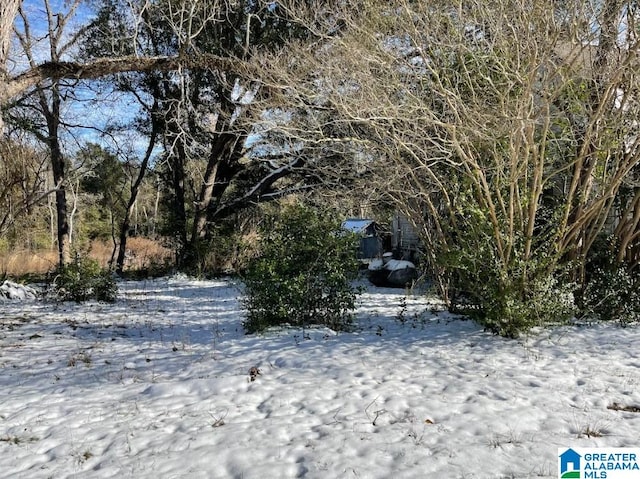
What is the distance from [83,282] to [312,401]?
7744 mm

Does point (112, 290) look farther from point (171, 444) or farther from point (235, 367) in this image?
point (171, 444)

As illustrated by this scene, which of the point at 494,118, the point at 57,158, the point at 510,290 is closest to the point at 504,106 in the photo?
the point at 494,118

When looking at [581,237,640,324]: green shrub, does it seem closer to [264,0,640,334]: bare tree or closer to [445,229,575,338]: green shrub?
[264,0,640,334]: bare tree

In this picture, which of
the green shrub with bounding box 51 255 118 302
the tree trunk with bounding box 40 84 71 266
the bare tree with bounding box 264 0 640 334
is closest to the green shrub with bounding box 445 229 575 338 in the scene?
the bare tree with bounding box 264 0 640 334

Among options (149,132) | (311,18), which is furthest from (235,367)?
(149,132)

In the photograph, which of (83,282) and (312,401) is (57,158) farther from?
(312,401)

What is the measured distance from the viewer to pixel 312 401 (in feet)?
14.0

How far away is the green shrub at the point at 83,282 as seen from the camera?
10.2 m

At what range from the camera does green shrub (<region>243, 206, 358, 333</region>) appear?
23.2 ft

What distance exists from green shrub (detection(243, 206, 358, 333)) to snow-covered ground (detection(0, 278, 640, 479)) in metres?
0.44

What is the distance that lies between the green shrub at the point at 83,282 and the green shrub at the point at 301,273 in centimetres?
465

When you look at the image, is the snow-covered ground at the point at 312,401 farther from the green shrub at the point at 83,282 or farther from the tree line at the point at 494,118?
the green shrub at the point at 83,282

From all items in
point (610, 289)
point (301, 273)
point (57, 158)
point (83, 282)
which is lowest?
point (610, 289)

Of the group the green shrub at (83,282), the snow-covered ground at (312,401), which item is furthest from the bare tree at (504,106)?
the green shrub at (83,282)
